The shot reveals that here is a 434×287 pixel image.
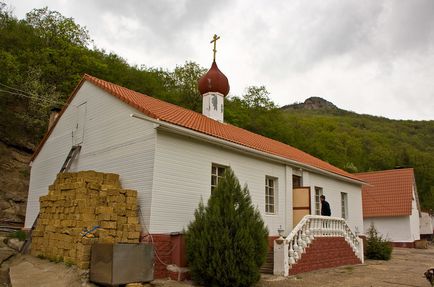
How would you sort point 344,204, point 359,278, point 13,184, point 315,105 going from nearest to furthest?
point 359,278 → point 13,184 → point 344,204 → point 315,105

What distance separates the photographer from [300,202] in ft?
54.4

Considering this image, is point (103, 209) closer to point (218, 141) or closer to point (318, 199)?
point (218, 141)

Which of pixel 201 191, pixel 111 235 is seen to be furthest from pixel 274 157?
pixel 111 235

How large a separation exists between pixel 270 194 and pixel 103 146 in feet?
21.4

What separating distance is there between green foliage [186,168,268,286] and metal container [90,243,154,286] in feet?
4.23

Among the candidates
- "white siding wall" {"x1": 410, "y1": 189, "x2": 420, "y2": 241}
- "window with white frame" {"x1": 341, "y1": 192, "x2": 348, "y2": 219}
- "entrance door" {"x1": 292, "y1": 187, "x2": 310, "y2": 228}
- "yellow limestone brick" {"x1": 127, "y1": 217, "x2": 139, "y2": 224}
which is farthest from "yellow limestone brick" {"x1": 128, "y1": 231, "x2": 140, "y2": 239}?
"white siding wall" {"x1": 410, "y1": 189, "x2": 420, "y2": 241}

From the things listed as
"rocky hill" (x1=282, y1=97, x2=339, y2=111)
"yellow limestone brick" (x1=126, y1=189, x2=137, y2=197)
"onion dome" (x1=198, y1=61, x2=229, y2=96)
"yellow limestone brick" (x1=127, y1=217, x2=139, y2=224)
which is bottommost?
"yellow limestone brick" (x1=127, y1=217, x2=139, y2=224)

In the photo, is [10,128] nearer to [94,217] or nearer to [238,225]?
[94,217]

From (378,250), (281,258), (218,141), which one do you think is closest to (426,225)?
(378,250)

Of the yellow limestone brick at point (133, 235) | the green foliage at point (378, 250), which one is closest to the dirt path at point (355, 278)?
the yellow limestone brick at point (133, 235)

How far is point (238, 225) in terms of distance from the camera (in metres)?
10.4

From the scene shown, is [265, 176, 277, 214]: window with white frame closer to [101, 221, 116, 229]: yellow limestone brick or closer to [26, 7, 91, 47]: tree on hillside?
[101, 221, 116, 229]: yellow limestone brick

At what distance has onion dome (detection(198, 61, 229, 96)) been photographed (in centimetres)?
1927

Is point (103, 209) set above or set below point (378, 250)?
above
